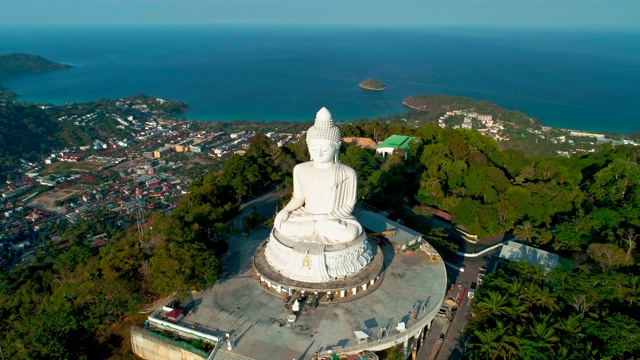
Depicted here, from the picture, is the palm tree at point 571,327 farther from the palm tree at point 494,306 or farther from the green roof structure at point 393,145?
the green roof structure at point 393,145

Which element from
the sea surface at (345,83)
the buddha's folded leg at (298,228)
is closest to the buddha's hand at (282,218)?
the buddha's folded leg at (298,228)

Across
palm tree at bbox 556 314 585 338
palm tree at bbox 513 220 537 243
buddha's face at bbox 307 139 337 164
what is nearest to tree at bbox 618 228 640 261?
palm tree at bbox 513 220 537 243

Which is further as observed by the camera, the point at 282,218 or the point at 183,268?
the point at 282,218

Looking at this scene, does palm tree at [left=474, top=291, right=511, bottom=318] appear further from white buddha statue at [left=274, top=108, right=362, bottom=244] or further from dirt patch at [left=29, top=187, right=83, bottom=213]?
dirt patch at [left=29, top=187, right=83, bottom=213]

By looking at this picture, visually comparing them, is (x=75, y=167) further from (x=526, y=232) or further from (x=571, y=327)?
(x=571, y=327)

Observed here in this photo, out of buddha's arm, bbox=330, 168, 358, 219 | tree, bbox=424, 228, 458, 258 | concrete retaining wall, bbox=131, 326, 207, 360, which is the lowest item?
concrete retaining wall, bbox=131, 326, 207, 360

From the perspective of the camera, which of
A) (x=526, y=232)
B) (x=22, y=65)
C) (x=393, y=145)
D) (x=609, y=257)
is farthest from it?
(x=22, y=65)

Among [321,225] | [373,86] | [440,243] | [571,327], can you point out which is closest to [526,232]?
[440,243]
